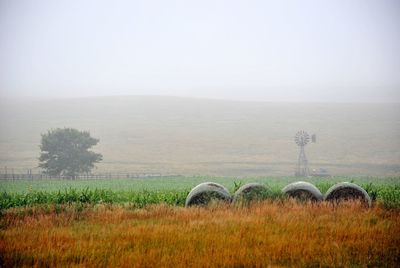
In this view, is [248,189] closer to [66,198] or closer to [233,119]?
[66,198]

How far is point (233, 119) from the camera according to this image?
11244 centimetres

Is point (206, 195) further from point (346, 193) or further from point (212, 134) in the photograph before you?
point (212, 134)

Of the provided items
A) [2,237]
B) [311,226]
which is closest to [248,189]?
[311,226]

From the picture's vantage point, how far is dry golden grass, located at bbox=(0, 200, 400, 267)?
837 centimetres

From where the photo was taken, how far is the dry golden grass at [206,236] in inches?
329

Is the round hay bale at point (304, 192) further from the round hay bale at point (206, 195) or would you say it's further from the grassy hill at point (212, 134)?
the grassy hill at point (212, 134)

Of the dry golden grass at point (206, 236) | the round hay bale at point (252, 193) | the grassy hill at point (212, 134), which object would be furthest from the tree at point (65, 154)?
the round hay bale at point (252, 193)

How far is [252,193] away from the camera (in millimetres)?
15930

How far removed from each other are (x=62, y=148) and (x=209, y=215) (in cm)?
4331

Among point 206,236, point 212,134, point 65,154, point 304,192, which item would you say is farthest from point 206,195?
point 212,134

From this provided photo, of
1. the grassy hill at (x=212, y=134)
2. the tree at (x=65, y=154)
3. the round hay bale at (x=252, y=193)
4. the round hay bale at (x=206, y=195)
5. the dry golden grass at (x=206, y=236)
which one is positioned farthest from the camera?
the grassy hill at (x=212, y=134)

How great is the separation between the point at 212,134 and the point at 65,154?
154 feet

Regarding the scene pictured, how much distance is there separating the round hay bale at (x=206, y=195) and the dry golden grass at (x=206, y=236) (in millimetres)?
1258

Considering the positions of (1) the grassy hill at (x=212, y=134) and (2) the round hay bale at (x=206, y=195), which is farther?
(1) the grassy hill at (x=212, y=134)
